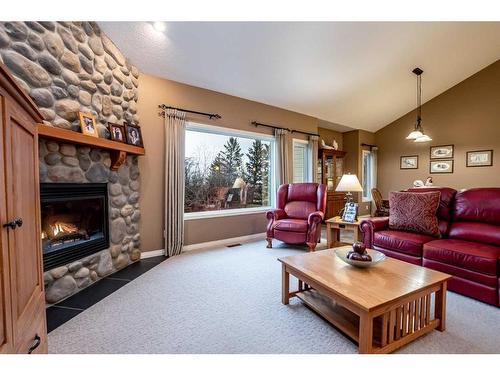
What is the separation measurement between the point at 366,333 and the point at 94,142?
108 inches

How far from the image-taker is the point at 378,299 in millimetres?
1389

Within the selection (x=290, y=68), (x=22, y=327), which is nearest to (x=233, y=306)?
(x=22, y=327)

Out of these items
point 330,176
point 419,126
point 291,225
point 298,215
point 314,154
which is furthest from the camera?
point 330,176

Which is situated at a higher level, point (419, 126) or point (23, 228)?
point (419, 126)

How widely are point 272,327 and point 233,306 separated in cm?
43

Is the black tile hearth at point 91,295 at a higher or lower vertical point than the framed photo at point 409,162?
lower

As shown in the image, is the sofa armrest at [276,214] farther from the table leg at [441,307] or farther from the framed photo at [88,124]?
the framed photo at [88,124]

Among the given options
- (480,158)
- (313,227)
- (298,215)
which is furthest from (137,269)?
(480,158)

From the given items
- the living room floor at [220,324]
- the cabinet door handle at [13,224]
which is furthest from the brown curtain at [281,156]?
the cabinet door handle at [13,224]

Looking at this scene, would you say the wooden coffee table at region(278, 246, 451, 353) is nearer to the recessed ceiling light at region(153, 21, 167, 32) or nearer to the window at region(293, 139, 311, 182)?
A: the recessed ceiling light at region(153, 21, 167, 32)

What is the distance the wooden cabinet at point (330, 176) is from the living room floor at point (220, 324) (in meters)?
3.47

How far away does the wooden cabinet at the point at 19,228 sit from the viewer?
2.69ft

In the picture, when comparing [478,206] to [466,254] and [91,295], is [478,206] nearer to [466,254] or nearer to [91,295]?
[466,254]

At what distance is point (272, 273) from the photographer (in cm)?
278
